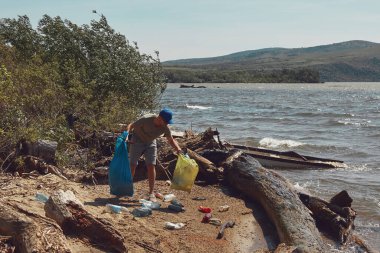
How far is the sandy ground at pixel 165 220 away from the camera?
5703 millimetres

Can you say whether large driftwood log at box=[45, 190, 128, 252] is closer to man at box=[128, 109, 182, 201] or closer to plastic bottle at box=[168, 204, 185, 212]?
plastic bottle at box=[168, 204, 185, 212]

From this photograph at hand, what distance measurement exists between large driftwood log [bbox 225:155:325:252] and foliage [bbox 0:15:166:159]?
3.29 metres

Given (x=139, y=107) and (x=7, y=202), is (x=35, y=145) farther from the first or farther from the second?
(x=139, y=107)

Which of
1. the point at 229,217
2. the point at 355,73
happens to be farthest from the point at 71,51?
the point at 355,73

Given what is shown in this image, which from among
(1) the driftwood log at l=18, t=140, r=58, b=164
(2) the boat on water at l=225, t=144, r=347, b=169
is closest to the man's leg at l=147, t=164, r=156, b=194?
(1) the driftwood log at l=18, t=140, r=58, b=164

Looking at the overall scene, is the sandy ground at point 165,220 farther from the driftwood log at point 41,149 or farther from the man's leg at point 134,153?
the driftwood log at point 41,149

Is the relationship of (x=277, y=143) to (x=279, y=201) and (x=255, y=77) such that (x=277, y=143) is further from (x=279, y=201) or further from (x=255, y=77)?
(x=255, y=77)

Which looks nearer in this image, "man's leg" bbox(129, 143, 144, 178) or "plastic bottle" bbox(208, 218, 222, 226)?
"plastic bottle" bbox(208, 218, 222, 226)

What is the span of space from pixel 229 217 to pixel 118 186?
1.74 meters

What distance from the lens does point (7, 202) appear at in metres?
4.95

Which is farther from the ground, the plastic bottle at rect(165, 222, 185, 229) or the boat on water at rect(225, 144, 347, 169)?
the plastic bottle at rect(165, 222, 185, 229)

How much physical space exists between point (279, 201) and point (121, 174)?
2423 millimetres

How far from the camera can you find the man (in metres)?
7.29

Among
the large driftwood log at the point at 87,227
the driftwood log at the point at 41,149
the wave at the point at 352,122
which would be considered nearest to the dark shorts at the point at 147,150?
the driftwood log at the point at 41,149
